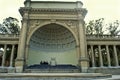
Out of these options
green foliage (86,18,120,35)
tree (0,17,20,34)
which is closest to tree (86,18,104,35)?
green foliage (86,18,120,35)

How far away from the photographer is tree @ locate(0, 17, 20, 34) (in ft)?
117

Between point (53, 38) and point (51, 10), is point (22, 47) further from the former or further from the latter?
point (51, 10)

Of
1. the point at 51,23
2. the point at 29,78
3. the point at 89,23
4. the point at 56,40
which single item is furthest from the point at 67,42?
the point at 29,78

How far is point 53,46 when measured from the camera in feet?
89.1

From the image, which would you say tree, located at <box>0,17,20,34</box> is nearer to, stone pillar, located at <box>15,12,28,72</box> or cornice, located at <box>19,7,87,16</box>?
cornice, located at <box>19,7,87,16</box>

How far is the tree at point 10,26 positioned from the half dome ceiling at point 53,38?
479 inches

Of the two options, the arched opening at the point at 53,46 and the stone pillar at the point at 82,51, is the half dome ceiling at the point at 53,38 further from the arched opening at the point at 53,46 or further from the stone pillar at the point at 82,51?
the stone pillar at the point at 82,51

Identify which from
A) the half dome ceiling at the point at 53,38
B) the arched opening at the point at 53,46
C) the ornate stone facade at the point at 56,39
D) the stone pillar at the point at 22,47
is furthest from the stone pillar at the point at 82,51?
the stone pillar at the point at 22,47

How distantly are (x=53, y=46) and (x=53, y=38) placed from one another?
157cm

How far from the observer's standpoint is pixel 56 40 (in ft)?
89.7

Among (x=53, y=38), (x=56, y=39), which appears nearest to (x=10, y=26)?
(x=53, y=38)

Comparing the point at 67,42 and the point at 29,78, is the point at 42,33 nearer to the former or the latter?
the point at 67,42

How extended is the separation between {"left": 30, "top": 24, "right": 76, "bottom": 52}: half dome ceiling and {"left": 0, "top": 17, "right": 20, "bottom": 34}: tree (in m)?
12.2

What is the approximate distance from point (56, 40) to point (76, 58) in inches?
223
